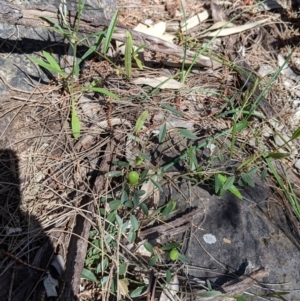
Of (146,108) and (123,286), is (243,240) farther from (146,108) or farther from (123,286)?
(146,108)

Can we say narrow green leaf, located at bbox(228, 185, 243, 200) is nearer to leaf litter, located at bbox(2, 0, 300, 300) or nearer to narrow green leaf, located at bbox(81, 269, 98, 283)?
leaf litter, located at bbox(2, 0, 300, 300)

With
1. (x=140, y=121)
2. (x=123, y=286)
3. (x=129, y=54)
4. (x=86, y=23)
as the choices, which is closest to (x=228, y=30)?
(x=129, y=54)

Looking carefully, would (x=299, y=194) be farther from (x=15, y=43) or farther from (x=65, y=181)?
Answer: (x=15, y=43)

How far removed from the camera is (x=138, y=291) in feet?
5.49

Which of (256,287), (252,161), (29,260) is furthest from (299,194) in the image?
(29,260)

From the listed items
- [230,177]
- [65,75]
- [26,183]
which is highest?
[65,75]

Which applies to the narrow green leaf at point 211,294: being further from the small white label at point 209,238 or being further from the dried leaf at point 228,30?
the dried leaf at point 228,30

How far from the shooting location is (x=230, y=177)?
1.93m

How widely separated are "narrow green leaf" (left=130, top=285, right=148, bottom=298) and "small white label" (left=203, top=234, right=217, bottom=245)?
36 cm

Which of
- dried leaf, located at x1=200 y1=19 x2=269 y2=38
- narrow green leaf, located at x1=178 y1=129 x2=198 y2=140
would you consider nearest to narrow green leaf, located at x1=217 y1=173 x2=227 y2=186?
narrow green leaf, located at x1=178 y1=129 x2=198 y2=140

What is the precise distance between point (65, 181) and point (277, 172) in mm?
1025

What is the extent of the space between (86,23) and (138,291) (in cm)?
130

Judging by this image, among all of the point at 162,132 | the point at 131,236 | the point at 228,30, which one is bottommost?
the point at 131,236

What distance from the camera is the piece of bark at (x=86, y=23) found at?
1878 millimetres
